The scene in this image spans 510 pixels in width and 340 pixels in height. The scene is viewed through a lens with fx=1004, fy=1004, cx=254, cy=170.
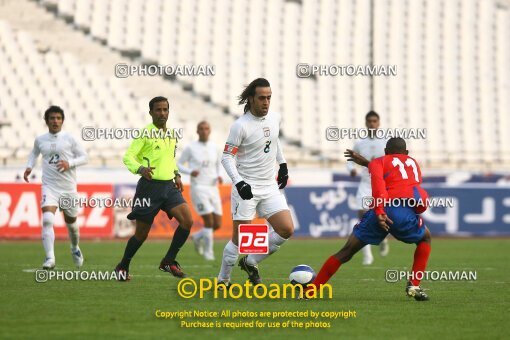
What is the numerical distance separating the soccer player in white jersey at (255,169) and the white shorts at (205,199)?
7825mm

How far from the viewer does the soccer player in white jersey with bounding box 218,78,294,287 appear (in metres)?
11.1

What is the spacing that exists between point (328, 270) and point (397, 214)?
3.13 ft

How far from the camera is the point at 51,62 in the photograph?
30.4 meters

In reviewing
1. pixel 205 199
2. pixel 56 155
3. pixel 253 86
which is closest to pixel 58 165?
pixel 56 155

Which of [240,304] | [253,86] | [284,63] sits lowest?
[240,304]

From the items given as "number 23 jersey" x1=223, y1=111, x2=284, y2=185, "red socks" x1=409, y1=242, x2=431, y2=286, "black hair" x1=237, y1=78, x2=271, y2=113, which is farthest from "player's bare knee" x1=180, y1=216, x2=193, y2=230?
"red socks" x1=409, y1=242, x2=431, y2=286

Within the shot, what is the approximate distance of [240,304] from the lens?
9992 millimetres

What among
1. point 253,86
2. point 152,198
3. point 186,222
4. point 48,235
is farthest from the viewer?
point 48,235

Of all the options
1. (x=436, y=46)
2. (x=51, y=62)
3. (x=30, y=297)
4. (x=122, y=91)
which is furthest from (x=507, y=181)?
(x=30, y=297)

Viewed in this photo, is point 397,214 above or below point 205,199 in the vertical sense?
above

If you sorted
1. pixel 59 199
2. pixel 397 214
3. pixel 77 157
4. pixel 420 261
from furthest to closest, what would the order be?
1. pixel 77 157
2. pixel 59 199
3. pixel 420 261
4. pixel 397 214

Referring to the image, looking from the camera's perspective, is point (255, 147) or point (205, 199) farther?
point (205, 199)

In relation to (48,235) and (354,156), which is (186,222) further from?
(354,156)

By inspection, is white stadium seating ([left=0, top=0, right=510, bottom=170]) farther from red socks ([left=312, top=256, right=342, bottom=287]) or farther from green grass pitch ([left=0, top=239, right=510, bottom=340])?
red socks ([left=312, top=256, right=342, bottom=287])
